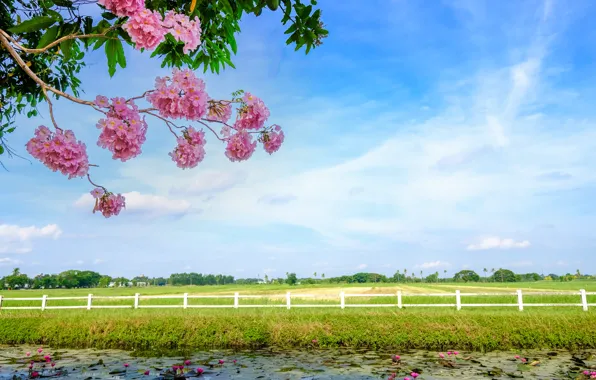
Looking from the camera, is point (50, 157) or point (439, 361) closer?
point (50, 157)

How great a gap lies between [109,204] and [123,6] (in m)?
1.62

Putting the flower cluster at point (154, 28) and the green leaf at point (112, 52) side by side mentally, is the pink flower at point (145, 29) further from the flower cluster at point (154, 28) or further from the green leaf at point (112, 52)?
the green leaf at point (112, 52)

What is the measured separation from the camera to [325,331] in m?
12.8

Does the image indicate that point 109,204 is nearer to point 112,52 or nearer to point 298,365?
point 112,52

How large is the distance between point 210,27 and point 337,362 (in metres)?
8.09

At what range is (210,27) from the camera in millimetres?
4027

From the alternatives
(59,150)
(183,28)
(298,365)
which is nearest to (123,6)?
(183,28)

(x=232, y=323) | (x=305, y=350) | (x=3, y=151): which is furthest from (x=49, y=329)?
(x=3, y=151)

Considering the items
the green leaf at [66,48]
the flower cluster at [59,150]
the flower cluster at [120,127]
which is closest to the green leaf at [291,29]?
the flower cluster at [120,127]

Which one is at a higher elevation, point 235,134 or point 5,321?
point 235,134

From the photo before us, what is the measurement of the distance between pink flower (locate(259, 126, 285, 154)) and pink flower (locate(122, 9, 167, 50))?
1.41m

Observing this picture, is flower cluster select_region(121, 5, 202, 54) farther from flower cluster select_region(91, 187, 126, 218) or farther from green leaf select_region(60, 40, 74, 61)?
flower cluster select_region(91, 187, 126, 218)

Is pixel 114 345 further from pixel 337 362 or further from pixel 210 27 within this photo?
pixel 210 27

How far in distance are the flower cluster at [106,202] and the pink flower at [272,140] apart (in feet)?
4.03
